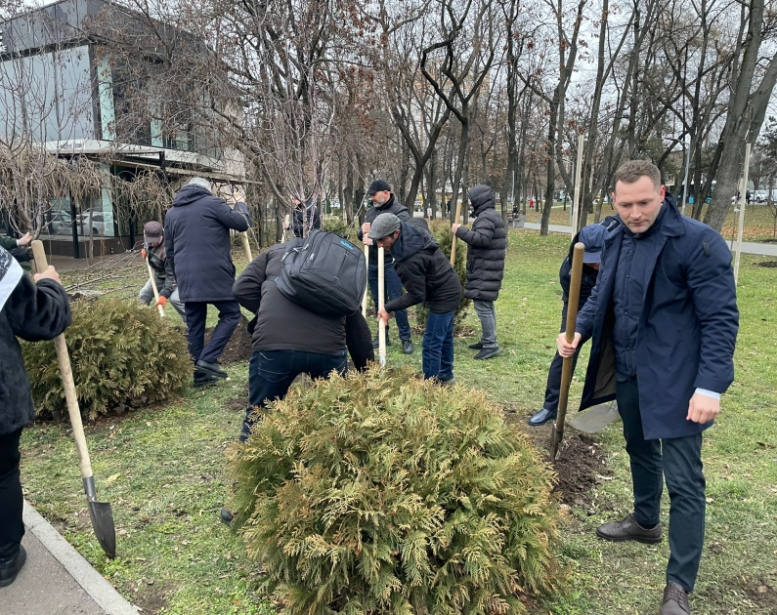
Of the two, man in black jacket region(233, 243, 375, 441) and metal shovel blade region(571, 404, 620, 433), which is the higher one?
man in black jacket region(233, 243, 375, 441)

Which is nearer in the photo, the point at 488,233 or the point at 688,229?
the point at 688,229

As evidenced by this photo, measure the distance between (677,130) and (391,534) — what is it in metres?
31.2

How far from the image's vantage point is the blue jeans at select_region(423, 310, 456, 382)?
16.3ft

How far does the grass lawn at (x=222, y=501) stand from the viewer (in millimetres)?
2646

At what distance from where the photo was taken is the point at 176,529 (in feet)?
10.5

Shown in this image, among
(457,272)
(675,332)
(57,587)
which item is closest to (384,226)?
(675,332)

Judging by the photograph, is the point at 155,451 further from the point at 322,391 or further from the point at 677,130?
the point at 677,130

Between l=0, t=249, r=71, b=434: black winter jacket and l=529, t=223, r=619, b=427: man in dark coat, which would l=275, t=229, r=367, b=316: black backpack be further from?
l=529, t=223, r=619, b=427: man in dark coat

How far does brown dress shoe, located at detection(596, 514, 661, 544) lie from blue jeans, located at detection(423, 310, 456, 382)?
6.90 ft

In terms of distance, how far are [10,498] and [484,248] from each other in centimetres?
484

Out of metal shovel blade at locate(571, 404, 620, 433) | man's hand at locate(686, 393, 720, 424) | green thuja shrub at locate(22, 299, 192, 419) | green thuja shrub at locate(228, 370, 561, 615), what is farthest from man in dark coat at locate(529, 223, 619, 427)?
green thuja shrub at locate(22, 299, 192, 419)

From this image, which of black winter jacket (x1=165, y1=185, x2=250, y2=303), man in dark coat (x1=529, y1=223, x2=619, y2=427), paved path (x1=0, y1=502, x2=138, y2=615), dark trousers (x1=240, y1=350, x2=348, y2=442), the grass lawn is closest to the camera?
paved path (x1=0, y1=502, x2=138, y2=615)

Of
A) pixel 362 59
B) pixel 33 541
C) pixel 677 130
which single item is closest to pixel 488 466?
pixel 33 541

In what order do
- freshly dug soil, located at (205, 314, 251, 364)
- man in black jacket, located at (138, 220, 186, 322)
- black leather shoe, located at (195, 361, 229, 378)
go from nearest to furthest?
black leather shoe, located at (195, 361, 229, 378), freshly dug soil, located at (205, 314, 251, 364), man in black jacket, located at (138, 220, 186, 322)
